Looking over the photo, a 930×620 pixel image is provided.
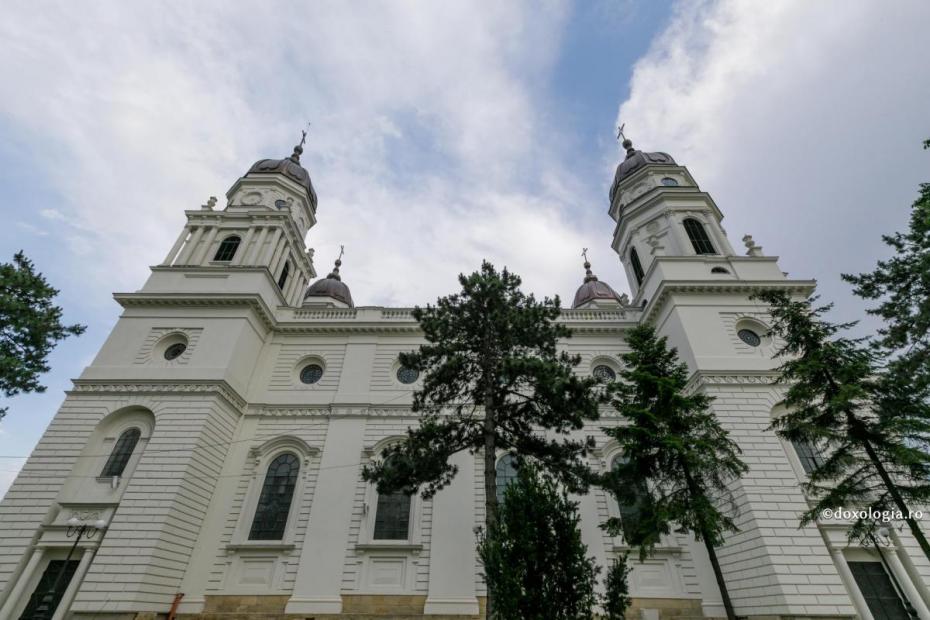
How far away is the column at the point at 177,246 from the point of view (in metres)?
22.3

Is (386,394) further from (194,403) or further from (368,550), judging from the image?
(194,403)

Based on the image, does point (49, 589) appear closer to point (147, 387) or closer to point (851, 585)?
point (147, 387)

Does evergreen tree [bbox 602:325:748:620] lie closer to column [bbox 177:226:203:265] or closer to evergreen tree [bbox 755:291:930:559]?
evergreen tree [bbox 755:291:930:559]

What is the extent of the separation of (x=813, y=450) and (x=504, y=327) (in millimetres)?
12324

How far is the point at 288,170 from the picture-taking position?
2797cm

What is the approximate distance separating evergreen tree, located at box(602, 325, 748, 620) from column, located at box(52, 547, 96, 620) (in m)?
16.4

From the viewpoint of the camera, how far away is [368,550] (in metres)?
15.7

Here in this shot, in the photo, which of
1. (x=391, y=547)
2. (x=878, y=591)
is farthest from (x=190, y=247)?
(x=878, y=591)

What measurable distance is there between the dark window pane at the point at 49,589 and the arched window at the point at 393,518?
943 centimetres

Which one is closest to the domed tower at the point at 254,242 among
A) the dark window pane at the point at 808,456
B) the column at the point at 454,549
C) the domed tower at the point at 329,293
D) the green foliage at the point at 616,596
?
the domed tower at the point at 329,293

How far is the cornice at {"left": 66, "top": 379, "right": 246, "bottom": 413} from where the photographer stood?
1719 cm

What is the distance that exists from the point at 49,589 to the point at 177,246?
15.7 metres

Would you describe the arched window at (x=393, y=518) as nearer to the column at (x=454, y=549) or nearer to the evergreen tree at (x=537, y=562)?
the column at (x=454, y=549)

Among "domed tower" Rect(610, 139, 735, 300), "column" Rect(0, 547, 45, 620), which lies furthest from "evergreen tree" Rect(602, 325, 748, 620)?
"column" Rect(0, 547, 45, 620)
